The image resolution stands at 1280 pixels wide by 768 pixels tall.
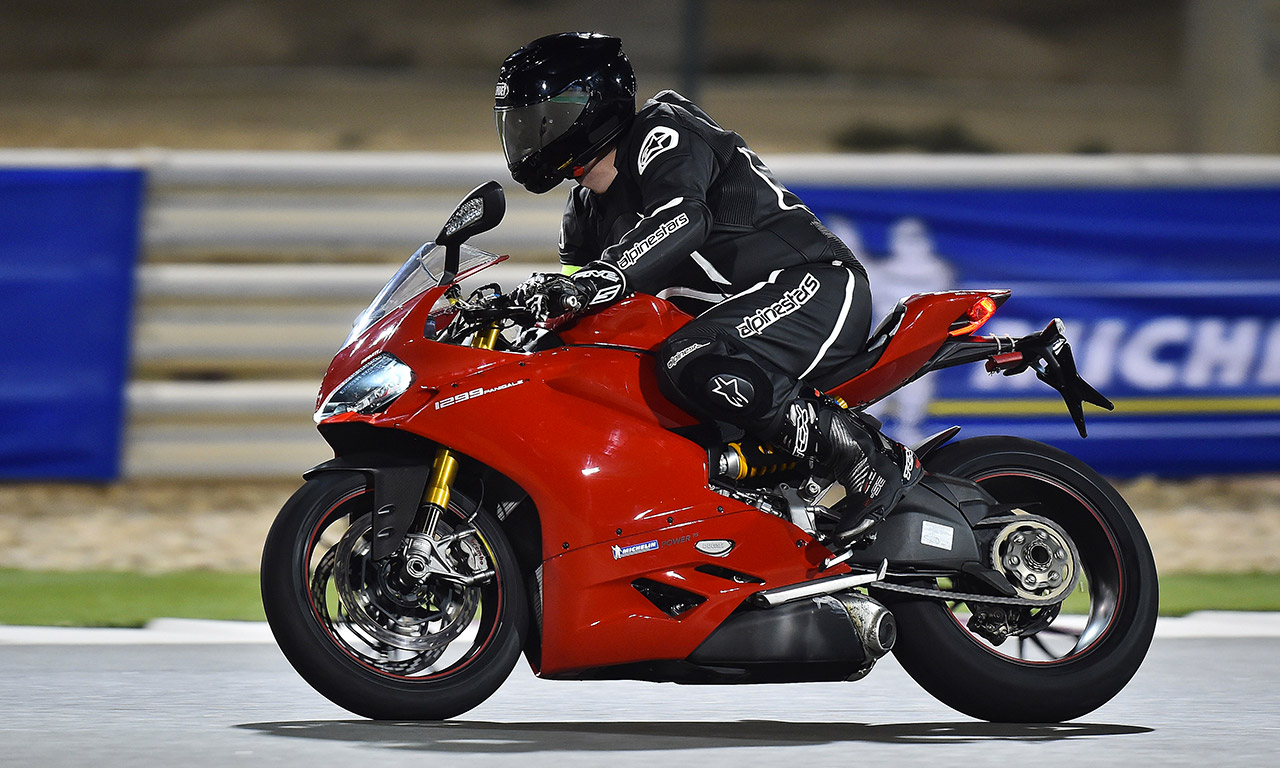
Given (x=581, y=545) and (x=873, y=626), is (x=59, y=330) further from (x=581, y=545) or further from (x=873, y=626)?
(x=873, y=626)

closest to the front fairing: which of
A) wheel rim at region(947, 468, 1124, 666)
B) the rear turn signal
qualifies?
the rear turn signal

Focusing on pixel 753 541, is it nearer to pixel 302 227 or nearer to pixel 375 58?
pixel 302 227

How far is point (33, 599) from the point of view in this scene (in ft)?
23.7

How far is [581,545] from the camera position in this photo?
484 cm

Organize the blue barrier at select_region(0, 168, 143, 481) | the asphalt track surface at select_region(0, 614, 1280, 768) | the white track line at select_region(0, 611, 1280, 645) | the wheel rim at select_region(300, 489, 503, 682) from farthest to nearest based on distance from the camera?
the blue barrier at select_region(0, 168, 143, 481) → the white track line at select_region(0, 611, 1280, 645) → the wheel rim at select_region(300, 489, 503, 682) → the asphalt track surface at select_region(0, 614, 1280, 768)

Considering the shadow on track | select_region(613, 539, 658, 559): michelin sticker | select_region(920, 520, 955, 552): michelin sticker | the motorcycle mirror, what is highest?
the motorcycle mirror

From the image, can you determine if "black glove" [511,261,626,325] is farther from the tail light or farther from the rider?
the tail light

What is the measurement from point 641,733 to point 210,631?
220cm

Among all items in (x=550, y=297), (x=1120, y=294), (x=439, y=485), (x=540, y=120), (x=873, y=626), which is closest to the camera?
(x=550, y=297)

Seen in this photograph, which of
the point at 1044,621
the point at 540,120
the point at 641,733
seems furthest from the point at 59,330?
the point at 1044,621

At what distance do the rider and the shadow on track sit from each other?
525 millimetres

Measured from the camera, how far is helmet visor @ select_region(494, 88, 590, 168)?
5047mm

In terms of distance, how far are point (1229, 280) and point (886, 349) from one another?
449 centimetres

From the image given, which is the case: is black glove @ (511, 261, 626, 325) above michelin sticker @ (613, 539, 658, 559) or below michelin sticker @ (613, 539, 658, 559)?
above
